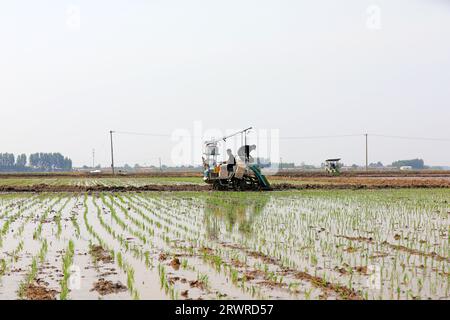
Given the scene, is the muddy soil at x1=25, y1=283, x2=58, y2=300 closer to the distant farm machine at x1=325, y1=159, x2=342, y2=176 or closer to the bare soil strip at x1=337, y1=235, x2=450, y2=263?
the bare soil strip at x1=337, y1=235, x2=450, y2=263

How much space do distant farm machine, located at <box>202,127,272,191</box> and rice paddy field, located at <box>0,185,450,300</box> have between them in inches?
368

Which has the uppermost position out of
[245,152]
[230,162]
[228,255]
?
[245,152]

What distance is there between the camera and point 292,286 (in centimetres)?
534

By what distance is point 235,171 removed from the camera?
22688mm

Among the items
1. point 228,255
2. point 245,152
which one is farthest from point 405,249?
point 245,152

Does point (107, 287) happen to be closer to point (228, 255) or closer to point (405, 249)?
point (228, 255)

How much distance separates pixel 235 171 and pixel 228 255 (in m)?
15.5

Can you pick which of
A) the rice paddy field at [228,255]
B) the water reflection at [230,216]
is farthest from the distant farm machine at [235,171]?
the rice paddy field at [228,255]

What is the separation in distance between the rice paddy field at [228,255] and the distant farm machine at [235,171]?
368 inches

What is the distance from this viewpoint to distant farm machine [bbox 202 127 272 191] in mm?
22641

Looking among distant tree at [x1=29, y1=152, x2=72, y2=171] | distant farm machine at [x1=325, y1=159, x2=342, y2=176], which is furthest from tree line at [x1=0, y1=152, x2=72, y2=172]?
distant farm machine at [x1=325, y1=159, x2=342, y2=176]

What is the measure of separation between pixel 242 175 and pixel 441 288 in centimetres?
1775
